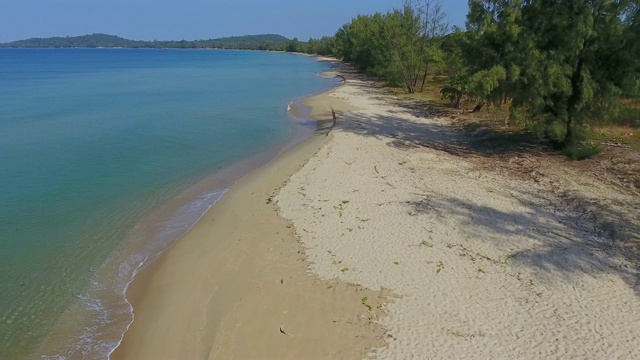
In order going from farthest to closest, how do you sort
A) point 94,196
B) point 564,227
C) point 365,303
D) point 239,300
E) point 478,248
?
point 94,196, point 564,227, point 478,248, point 239,300, point 365,303

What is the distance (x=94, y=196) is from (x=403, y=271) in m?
12.7

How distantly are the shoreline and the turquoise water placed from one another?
0.65 metres

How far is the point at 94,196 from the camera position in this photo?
17.4m

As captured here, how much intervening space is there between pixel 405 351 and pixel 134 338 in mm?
5556

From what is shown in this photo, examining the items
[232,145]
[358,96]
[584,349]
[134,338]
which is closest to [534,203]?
[584,349]

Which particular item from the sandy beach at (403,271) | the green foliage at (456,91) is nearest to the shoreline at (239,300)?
the sandy beach at (403,271)

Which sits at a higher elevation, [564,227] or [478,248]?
[564,227]

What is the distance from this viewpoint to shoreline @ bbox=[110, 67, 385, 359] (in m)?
8.76

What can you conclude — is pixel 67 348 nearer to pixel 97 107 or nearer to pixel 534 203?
pixel 534 203

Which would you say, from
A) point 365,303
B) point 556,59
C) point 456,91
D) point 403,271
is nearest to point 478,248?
point 403,271

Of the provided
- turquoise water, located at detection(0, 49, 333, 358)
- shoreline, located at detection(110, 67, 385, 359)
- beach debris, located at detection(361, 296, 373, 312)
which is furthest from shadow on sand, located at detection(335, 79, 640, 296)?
turquoise water, located at detection(0, 49, 333, 358)

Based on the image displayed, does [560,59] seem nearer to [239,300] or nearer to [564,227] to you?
[564,227]

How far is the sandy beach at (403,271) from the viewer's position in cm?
863

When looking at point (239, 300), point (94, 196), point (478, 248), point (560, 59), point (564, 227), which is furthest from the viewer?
point (560, 59)
